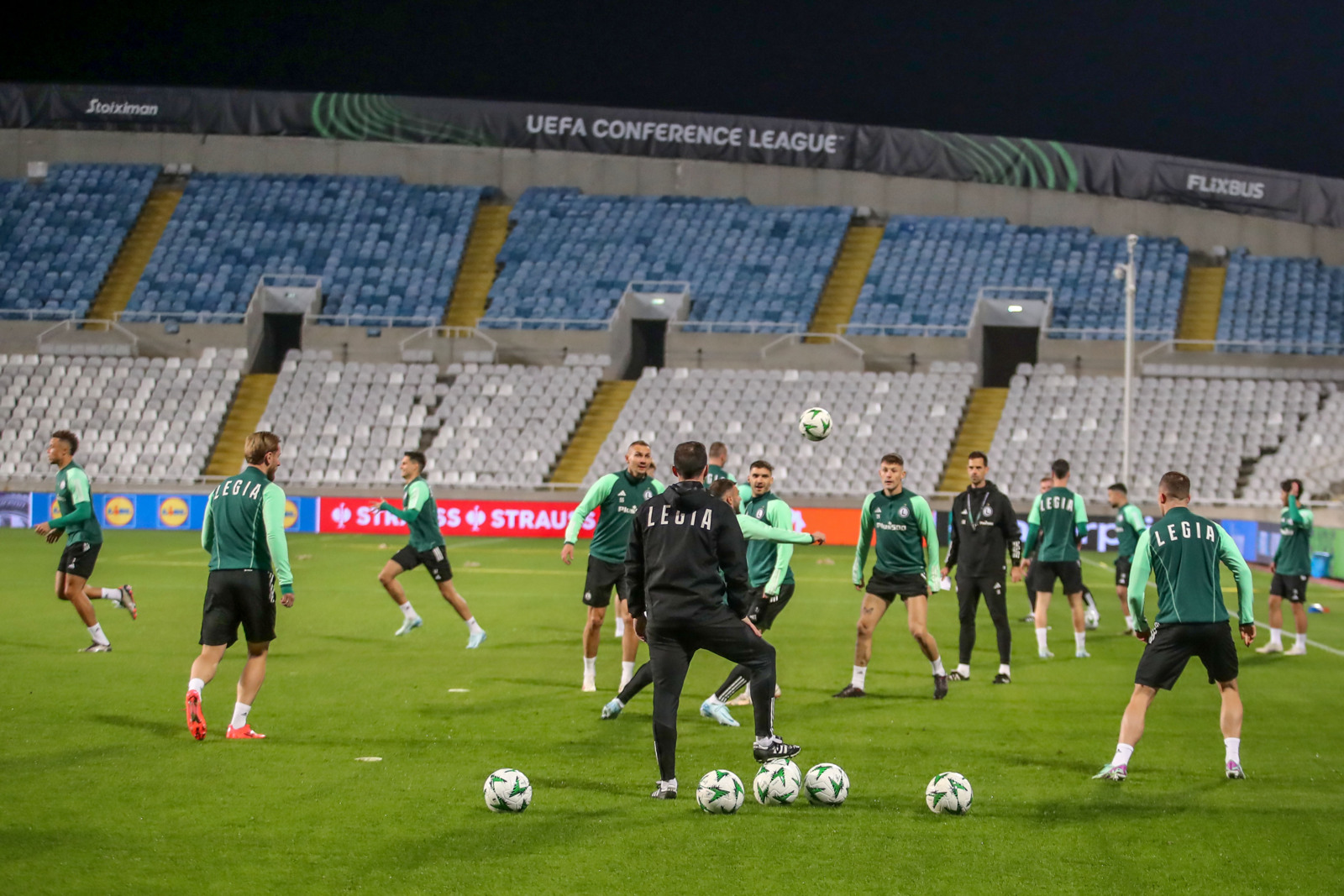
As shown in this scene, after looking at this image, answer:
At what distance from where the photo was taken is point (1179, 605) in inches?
364

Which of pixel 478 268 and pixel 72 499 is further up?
pixel 478 268

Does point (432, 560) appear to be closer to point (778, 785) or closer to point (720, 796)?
point (778, 785)

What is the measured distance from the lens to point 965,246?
47.1m

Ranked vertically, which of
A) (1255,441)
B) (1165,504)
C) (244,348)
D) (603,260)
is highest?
(603,260)

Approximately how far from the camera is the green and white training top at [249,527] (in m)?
9.95

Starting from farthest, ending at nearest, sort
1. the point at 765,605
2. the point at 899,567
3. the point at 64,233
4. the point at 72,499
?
the point at 64,233
the point at 72,499
the point at 899,567
the point at 765,605

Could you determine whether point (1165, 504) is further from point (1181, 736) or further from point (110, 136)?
point (110, 136)

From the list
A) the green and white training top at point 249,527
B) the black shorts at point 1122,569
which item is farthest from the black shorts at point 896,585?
the black shorts at point 1122,569

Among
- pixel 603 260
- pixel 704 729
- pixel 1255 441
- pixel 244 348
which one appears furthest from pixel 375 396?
pixel 704 729

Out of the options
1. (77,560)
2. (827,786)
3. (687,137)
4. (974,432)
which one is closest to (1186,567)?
(827,786)

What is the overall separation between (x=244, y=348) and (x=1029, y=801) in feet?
132

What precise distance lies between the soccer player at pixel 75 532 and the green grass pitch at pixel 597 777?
563mm

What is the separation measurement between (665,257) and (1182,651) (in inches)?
1537

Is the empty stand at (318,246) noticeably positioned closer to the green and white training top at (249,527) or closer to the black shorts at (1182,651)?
the green and white training top at (249,527)
